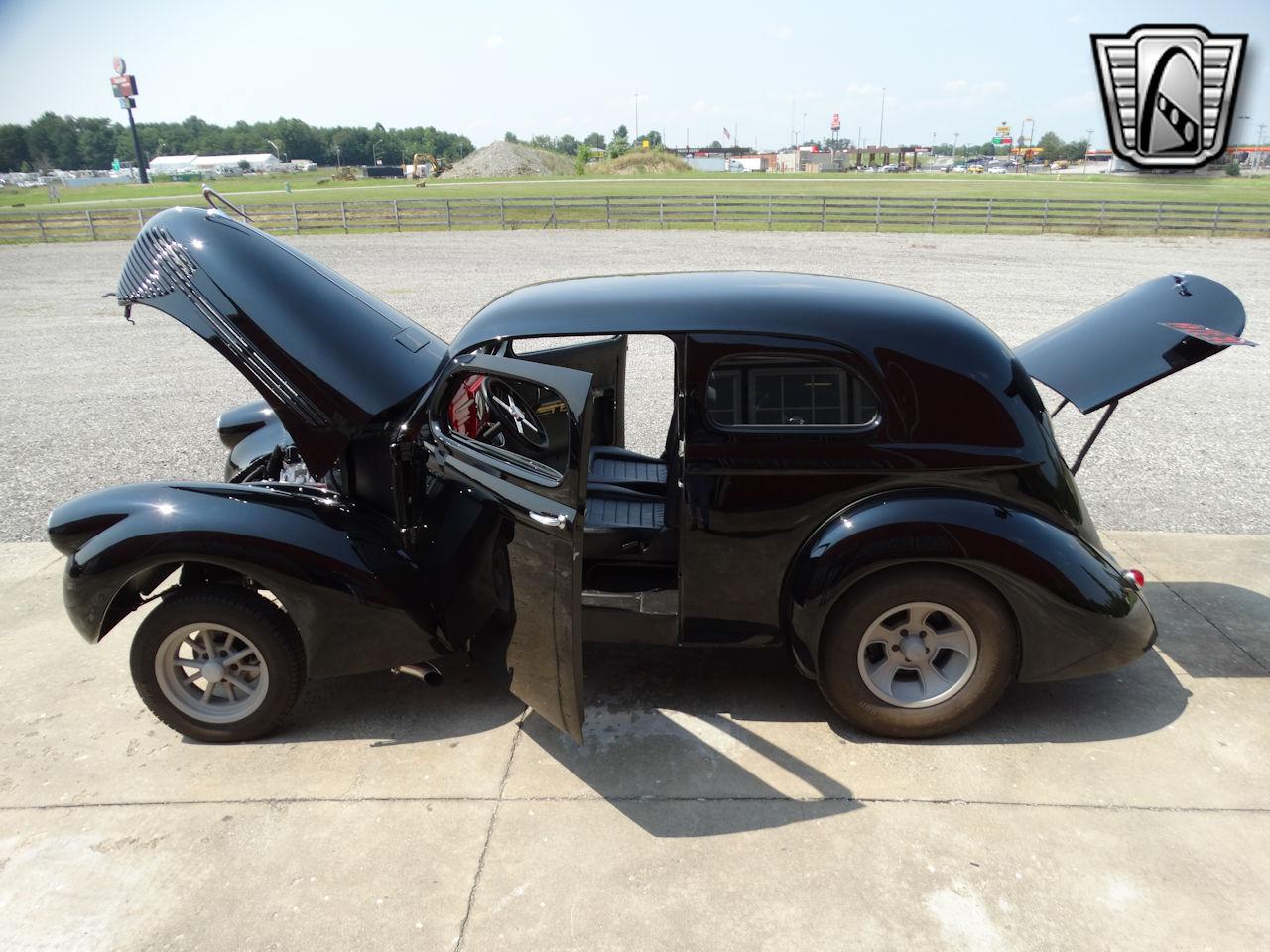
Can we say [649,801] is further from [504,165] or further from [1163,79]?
[504,165]

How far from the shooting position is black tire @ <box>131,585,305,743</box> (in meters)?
3.33

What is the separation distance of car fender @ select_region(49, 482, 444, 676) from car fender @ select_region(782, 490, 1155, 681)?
62.4 inches

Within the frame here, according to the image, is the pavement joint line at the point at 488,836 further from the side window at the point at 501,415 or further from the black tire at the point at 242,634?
the side window at the point at 501,415

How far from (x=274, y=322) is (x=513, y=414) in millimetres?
1038

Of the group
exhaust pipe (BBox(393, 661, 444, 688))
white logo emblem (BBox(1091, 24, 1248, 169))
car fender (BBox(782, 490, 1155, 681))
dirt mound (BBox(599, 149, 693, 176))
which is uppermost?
dirt mound (BBox(599, 149, 693, 176))

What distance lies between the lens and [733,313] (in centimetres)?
326

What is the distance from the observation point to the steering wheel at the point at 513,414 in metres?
3.47

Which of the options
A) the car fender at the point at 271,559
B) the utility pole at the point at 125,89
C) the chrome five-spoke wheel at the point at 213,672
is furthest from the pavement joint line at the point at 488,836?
the utility pole at the point at 125,89

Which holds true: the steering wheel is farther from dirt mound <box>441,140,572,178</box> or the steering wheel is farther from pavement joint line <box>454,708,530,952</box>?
dirt mound <box>441,140,572,178</box>

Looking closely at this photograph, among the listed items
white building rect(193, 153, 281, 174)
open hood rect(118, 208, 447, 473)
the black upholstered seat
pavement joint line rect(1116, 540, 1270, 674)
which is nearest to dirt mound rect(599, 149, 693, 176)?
white building rect(193, 153, 281, 174)

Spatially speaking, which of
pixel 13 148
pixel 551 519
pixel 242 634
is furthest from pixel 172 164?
pixel 551 519

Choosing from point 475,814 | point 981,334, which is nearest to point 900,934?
point 475,814

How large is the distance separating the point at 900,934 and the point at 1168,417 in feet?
23.9

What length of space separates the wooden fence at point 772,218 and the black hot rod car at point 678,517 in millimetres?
24353
